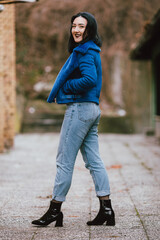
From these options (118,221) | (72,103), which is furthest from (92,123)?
(118,221)

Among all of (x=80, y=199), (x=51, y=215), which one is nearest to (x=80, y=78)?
(x=51, y=215)

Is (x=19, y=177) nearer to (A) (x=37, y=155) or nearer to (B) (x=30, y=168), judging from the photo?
(B) (x=30, y=168)

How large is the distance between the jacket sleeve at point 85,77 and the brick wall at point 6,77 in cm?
532

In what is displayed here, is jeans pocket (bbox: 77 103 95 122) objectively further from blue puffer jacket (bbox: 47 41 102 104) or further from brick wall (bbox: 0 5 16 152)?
brick wall (bbox: 0 5 16 152)

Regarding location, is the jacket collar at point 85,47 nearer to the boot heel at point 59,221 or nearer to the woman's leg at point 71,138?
the woman's leg at point 71,138

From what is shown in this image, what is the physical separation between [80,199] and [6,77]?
5017 mm

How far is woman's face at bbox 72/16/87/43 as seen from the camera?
3320 mm

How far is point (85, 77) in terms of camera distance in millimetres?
3178

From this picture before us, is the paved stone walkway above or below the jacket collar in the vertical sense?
below

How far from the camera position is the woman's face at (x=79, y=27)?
3320mm

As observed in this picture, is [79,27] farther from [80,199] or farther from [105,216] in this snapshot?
[80,199]

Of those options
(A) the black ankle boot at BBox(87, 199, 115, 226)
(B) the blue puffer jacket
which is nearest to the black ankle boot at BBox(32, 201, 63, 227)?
(A) the black ankle boot at BBox(87, 199, 115, 226)

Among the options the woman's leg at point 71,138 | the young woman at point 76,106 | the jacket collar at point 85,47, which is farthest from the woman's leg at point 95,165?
the jacket collar at point 85,47

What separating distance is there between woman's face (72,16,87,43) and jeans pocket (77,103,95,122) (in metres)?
0.52
